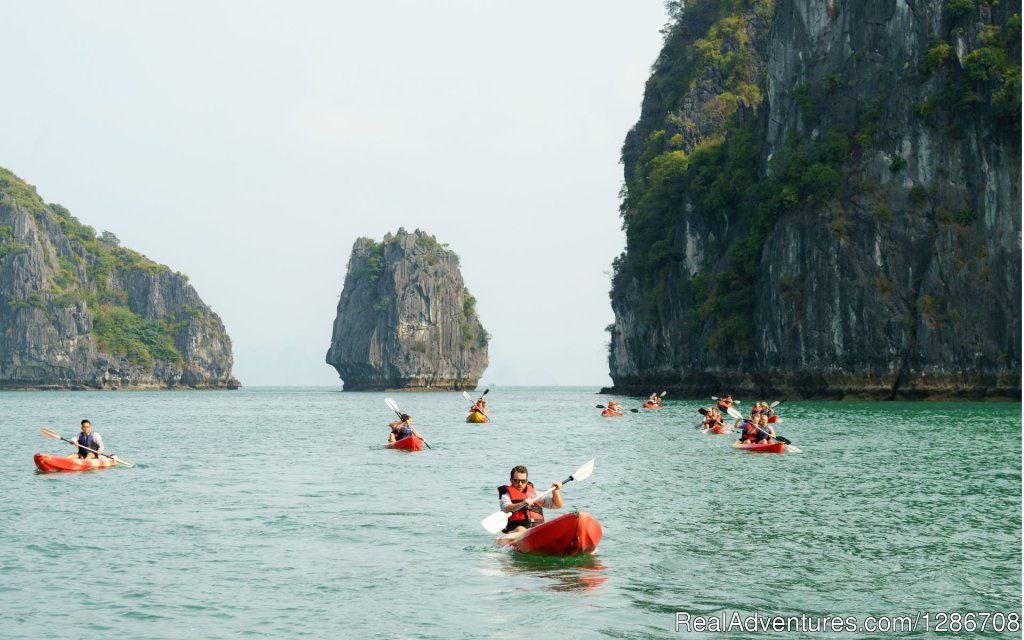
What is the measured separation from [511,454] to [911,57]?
176 ft

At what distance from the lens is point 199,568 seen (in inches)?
701

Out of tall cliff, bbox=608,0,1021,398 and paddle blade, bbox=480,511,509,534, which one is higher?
tall cliff, bbox=608,0,1021,398

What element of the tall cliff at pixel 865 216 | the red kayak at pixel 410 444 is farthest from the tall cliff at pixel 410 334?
the red kayak at pixel 410 444

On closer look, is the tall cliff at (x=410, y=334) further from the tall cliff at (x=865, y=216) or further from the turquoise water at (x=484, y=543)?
the turquoise water at (x=484, y=543)

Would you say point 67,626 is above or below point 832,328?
below

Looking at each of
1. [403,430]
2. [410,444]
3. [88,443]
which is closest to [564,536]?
[88,443]

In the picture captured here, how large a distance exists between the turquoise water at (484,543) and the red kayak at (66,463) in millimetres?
413

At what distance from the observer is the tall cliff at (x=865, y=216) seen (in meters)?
71.2

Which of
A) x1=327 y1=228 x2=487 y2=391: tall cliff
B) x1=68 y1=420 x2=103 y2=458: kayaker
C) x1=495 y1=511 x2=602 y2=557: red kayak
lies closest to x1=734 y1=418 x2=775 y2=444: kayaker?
x1=495 y1=511 x2=602 y2=557: red kayak

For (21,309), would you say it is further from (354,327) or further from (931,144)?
(931,144)

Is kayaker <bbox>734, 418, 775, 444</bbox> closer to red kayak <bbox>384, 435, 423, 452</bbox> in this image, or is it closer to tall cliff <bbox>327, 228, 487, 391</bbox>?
red kayak <bbox>384, 435, 423, 452</bbox>

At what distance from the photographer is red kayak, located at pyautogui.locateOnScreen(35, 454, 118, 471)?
3212 cm

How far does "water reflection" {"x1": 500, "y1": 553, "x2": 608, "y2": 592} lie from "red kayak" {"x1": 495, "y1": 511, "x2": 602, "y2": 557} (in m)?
0.15

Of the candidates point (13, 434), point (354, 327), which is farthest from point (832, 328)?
point (354, 327)
